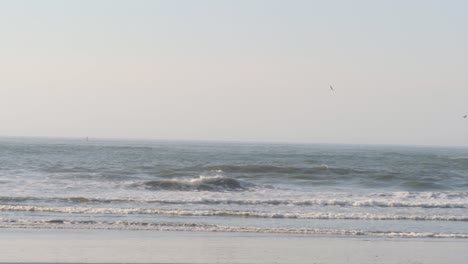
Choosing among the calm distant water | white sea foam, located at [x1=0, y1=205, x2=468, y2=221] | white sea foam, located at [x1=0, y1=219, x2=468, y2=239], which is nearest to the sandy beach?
white sea foam, located at [x1=0, y1=219, x2=468, y2=239]

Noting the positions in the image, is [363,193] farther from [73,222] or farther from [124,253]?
[124,253]

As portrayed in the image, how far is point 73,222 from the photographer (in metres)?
19.2

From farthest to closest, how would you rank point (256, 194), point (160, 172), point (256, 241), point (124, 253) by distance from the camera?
point (160, 172)
point (256, 194)
point (256, 241)
point (124, 253)

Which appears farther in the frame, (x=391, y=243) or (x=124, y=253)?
(x=391, y=243)

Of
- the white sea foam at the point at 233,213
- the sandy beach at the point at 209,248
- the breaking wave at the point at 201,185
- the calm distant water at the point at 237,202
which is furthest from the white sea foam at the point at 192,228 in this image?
the breaking wave at the point at 201,185

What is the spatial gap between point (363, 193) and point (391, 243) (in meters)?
16.8

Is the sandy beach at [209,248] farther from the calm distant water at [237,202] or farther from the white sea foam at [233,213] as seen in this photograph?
the white sea foam at [233,213]

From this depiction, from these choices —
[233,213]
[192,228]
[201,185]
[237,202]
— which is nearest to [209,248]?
[192,228]

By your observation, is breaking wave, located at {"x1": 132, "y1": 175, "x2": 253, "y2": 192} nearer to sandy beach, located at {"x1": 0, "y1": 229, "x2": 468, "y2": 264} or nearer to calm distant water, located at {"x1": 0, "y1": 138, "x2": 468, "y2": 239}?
calm distant water, located at {"x1": 0, "y1": 138, "x2": 468, "y2": 239}

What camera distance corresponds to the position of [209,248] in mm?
15477

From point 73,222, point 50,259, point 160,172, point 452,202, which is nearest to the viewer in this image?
point 50,259

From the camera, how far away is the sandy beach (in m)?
14.0

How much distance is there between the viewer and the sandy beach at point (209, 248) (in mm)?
13984

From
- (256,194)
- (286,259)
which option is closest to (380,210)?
(256,194)
